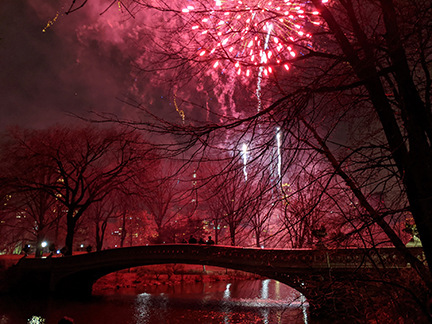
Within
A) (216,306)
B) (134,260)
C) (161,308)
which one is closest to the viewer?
(161,308)

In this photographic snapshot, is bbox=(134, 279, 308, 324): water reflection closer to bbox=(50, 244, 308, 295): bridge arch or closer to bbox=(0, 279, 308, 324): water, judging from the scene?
bbox=(0, 279, 308, 324): water

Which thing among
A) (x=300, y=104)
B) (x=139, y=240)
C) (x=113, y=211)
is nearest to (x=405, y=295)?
(x=300, y=104)

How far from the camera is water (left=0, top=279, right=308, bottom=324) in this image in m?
16.2

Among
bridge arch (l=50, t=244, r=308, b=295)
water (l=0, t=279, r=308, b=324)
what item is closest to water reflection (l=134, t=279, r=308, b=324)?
water (l=0, t=279, r=308, b=324)

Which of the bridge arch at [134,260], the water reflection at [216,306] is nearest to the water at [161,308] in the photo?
the water reflection at [216,306]

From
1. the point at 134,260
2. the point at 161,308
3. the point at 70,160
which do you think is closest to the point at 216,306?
the point at 161,308

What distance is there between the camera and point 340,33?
3441mm

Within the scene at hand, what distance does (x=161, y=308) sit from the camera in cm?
1891

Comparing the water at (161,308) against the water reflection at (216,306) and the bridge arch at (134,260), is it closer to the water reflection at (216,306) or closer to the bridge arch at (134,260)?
the water reflection at (216,306)

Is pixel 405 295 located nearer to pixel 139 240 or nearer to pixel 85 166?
pixel 85 166

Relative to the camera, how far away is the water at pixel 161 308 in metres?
16.2

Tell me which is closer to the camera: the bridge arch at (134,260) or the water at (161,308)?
the water at (161,308)

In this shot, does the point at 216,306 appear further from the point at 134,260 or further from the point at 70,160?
the point at 70,160

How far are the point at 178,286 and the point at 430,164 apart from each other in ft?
90.2
